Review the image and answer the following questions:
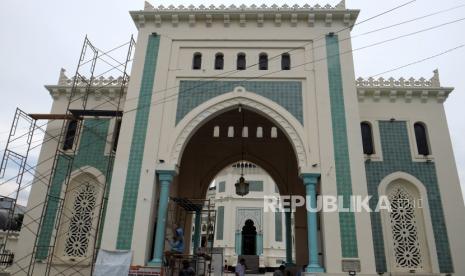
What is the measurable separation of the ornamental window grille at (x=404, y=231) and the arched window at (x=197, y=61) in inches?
266

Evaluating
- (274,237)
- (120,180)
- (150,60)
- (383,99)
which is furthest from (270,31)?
(274,237)

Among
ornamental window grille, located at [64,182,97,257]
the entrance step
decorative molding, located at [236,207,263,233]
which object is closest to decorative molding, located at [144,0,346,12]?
ornamental window grille, located at [64,182,97,257]

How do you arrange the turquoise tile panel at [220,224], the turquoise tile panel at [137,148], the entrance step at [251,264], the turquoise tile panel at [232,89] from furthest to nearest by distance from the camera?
the turquoise tile panel at [220,224]
the entrance step at [251,264]
the turquoise tile panel at [232,89]
the turquoise tile panel at [137,148]

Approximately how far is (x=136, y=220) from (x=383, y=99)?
27.3 feet

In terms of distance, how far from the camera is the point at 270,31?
35.5 ft

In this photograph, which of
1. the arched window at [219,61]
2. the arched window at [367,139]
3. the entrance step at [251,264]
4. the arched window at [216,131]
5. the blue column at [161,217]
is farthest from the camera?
the entrance step at [251,264]

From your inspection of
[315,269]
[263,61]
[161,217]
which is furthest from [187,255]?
[263,61]

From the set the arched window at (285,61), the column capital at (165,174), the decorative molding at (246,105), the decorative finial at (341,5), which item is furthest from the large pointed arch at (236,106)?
the decorative finial at (341,5)

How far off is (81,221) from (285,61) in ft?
24.6

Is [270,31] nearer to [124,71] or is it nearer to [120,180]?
[124,71]

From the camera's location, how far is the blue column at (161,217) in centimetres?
877

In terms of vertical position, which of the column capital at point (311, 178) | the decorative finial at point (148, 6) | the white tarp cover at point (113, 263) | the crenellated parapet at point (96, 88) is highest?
the decorative finial at point (148, 6)

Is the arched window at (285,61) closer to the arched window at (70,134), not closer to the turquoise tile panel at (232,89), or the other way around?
the turquoise tile panel at (232,89)

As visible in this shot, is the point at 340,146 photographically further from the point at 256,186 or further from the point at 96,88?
the point at 256,186
